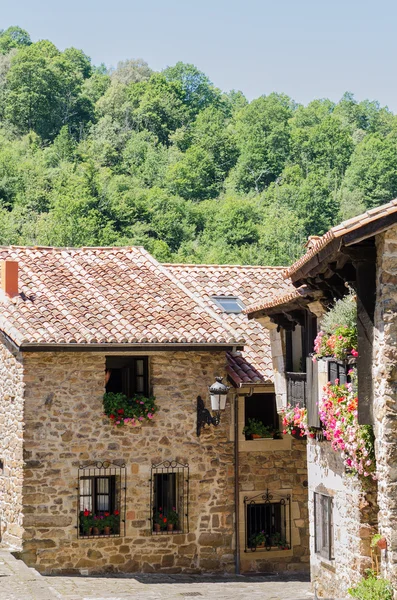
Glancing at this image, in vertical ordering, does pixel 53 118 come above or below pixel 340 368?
above

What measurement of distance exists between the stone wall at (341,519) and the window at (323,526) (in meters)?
0.12

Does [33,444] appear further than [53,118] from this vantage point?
No

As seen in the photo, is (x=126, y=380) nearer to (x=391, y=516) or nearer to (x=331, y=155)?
(x=391, y=516)

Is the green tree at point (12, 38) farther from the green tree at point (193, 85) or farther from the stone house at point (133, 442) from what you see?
the stone house at point (133, 442)

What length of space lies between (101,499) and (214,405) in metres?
2.77

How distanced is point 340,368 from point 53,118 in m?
85.8

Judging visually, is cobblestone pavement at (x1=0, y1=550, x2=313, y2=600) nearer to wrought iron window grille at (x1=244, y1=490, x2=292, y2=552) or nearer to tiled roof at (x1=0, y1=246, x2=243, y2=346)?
wrought iron window grille at (x1=244, y1=490, x2=292, y2=552)

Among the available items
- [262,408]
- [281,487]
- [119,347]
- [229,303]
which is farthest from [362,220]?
[229,303]

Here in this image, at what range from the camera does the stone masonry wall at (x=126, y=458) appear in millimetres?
17531

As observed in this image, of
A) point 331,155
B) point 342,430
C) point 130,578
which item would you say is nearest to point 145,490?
point 130,578

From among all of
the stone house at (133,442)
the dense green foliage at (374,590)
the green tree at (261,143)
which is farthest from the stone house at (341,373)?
the green tree at (261,143)

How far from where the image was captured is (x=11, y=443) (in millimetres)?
18109

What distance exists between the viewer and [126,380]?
18.8m

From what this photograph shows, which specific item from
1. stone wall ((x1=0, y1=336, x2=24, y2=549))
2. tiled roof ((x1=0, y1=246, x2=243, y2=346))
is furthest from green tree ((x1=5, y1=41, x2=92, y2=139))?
stone wall ((x1=0, y1=336, x2=24, y2=549))
